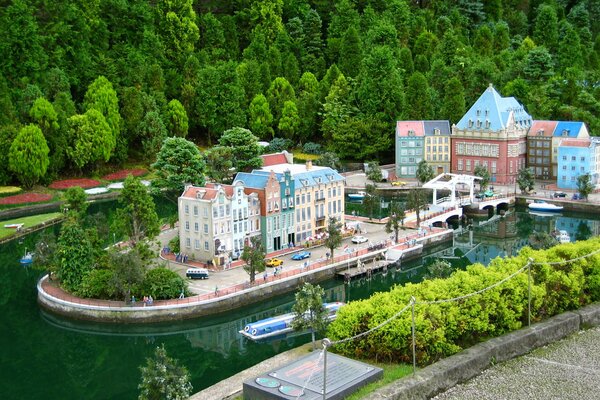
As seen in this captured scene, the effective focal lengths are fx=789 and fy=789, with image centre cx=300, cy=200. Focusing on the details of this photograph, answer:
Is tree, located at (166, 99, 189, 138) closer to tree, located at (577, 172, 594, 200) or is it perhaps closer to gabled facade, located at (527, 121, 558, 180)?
gabled facade, located at (527, 121, 558, 180)

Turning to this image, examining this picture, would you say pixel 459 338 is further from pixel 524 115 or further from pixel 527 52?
pixel 527 52

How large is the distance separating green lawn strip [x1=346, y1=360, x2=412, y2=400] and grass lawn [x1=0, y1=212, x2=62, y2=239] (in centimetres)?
4445

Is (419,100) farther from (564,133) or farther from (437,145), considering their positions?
(564,133)

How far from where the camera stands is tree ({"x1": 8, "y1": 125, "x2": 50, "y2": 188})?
72938mm

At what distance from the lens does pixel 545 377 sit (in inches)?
893

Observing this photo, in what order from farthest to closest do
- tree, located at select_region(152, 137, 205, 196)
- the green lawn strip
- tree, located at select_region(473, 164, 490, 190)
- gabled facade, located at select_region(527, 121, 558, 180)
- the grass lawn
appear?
gabled facade, located at select_region(527, 121, 558, 180)
tree, located at select_region(473, 164, 490, 190)
the grass lawn
tree, located at select_region(152, 137, 205, 196)
the green lawn strip

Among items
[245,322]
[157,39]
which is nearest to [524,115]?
[157,39]

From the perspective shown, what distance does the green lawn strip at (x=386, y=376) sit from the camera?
22398 millimetres

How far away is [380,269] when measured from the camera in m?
54.4

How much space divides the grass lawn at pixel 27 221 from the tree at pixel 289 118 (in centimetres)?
3177

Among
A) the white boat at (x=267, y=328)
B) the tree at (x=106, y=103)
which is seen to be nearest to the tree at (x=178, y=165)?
the white boat at (x=267, y=328)

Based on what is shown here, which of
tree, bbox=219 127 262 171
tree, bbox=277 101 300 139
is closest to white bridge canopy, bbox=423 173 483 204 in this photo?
tree, bbox=219 127 262 171

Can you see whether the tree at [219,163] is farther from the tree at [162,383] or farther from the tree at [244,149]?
the tree at [162,383]

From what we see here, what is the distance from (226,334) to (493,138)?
47.7 metres
